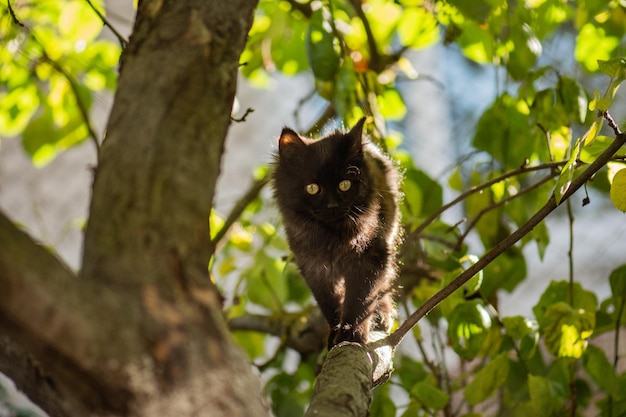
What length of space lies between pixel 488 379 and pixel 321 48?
2.47 ft

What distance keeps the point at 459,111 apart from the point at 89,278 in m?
3.53

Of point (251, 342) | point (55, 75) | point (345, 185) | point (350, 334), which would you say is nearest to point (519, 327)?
point (350, 334)

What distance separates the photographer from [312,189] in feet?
5.35

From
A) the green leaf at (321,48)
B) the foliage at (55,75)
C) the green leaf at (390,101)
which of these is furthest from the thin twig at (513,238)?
the foliage at (55,75)

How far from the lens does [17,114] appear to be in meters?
2.00

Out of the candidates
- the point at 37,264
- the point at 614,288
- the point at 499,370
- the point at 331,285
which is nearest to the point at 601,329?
the point at 614,288

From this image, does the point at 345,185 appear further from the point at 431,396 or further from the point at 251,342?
the point at 251,342

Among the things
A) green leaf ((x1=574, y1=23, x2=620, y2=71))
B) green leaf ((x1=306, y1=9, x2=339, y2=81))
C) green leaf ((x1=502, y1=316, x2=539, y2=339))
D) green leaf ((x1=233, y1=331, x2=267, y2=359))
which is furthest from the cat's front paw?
green leaf ((x1=574, y1=23, x2=620, y2=71))

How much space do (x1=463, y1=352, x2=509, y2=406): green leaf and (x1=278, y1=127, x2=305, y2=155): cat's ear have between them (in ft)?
2.07

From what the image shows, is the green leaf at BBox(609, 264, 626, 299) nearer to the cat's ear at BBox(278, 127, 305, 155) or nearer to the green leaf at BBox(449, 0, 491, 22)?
the green leaf at BBox(449, 0, 491, 22)

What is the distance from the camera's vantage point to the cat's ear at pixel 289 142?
1664 mm

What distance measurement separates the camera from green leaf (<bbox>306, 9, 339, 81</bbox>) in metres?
1.53

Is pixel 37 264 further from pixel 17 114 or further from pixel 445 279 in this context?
pixel 17 114

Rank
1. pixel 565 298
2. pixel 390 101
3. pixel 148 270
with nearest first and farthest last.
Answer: pixel 148 270 → pixel 565 298 → pixel 390 101
